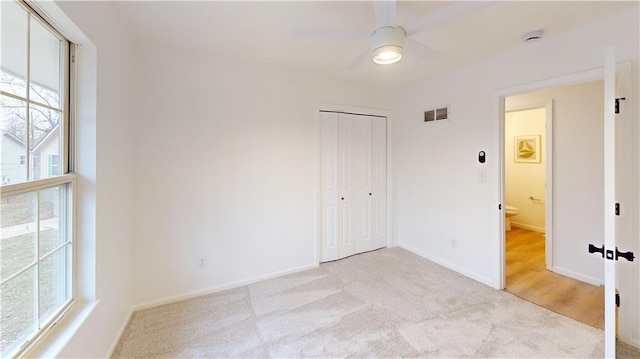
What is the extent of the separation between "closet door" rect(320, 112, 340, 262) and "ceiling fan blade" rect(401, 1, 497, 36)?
5.89 ft

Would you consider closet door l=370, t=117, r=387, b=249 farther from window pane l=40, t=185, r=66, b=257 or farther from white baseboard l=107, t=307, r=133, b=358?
window pane l=40, t=185, r=66, b=257

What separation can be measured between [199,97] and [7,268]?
1876mm

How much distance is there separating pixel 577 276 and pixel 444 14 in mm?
3327

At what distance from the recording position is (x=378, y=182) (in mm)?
3787

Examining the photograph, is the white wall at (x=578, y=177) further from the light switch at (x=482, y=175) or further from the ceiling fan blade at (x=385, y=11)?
the ceiling fan blade at (x=385, y=11)

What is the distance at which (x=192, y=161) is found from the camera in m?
2.47

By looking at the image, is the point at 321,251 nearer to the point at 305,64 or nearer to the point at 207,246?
the point at 207,246

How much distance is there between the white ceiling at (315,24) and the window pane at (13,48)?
2.72 ft

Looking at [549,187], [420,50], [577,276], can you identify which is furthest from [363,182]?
[577,276]

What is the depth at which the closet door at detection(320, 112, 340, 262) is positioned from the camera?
3.28 m

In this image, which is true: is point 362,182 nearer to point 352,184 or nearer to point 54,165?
point 352,184

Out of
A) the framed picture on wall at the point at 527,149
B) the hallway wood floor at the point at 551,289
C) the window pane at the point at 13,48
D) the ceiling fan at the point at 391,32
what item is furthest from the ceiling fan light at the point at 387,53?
the framed picture on wall at the point at 527,149

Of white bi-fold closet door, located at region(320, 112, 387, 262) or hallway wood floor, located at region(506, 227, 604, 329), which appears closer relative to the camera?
hallway wood floor, located at region(506, 227, 604, 329)

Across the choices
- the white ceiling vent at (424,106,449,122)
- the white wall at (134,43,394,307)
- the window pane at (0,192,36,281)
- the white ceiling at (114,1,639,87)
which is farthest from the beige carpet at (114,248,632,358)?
the white ceiling at (114,1,639,87)
